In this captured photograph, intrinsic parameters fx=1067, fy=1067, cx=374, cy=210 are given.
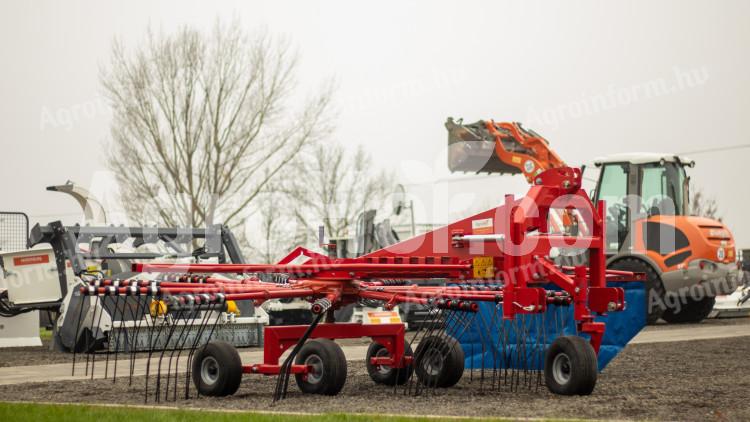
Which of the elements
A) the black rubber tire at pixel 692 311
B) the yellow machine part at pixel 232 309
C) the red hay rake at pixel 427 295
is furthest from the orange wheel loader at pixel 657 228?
the red hay rake at pixel 427 295

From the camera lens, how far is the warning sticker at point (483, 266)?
988cm

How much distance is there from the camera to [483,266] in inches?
391

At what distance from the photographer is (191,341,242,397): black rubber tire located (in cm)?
941

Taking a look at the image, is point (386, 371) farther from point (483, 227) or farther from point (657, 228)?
point (657, 228)

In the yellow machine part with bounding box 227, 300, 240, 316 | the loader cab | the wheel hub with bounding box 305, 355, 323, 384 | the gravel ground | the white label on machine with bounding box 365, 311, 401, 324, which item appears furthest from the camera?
the loader cab

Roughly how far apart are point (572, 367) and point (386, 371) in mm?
A: 2330

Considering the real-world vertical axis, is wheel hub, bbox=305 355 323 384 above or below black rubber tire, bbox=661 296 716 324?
below

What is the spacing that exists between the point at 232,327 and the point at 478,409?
8345mm

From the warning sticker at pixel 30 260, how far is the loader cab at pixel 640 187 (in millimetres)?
11095

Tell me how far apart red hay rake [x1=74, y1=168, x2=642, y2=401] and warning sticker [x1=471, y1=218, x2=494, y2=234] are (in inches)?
0.5

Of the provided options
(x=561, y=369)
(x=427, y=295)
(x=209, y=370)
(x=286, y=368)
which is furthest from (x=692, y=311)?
(x=209, y=370)

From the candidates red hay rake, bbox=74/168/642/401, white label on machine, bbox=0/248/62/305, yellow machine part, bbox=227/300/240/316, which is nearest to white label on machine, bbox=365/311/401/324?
yellow machine part, bbox=227/300/240/316

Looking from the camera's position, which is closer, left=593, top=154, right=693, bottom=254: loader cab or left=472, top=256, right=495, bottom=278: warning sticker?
left=472, top=256, right=495, bottom=278: warning sticker

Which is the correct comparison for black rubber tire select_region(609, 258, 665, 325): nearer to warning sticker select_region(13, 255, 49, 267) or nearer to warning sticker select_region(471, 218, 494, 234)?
warning sticker select_region(13, 255, 49, 267)
